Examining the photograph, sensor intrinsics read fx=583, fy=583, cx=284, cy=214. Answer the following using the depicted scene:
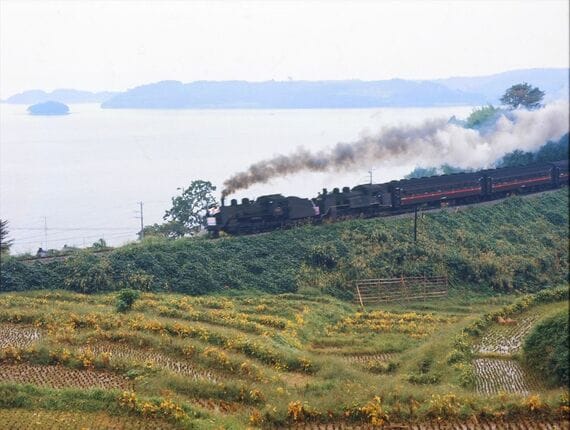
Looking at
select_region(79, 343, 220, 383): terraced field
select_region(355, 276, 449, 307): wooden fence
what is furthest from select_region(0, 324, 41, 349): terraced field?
select_region(355, 276, 449, 307): wooden fence

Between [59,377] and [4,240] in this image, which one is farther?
[4,240]

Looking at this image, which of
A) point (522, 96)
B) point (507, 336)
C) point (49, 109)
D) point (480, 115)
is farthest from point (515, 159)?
point (49, 109)

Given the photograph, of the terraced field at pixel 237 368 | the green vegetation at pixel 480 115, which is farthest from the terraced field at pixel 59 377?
the green vegetation at pixel 480 115

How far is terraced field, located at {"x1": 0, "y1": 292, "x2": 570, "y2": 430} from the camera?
11.5 m

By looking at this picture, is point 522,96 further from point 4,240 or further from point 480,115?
point 4,240

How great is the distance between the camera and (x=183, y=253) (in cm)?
2509

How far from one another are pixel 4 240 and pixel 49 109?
5.79 m

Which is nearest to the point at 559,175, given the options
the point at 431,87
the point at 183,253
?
the point at 183,253

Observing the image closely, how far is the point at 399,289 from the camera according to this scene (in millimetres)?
25453

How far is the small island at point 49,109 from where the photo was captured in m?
22.5

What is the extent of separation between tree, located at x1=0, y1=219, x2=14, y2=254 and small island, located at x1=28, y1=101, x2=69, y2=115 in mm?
4413

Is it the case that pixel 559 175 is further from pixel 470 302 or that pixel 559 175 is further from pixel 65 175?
pixel 65 175

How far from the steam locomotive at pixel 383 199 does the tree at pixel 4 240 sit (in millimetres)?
8493

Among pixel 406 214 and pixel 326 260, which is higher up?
pixel 406 214
